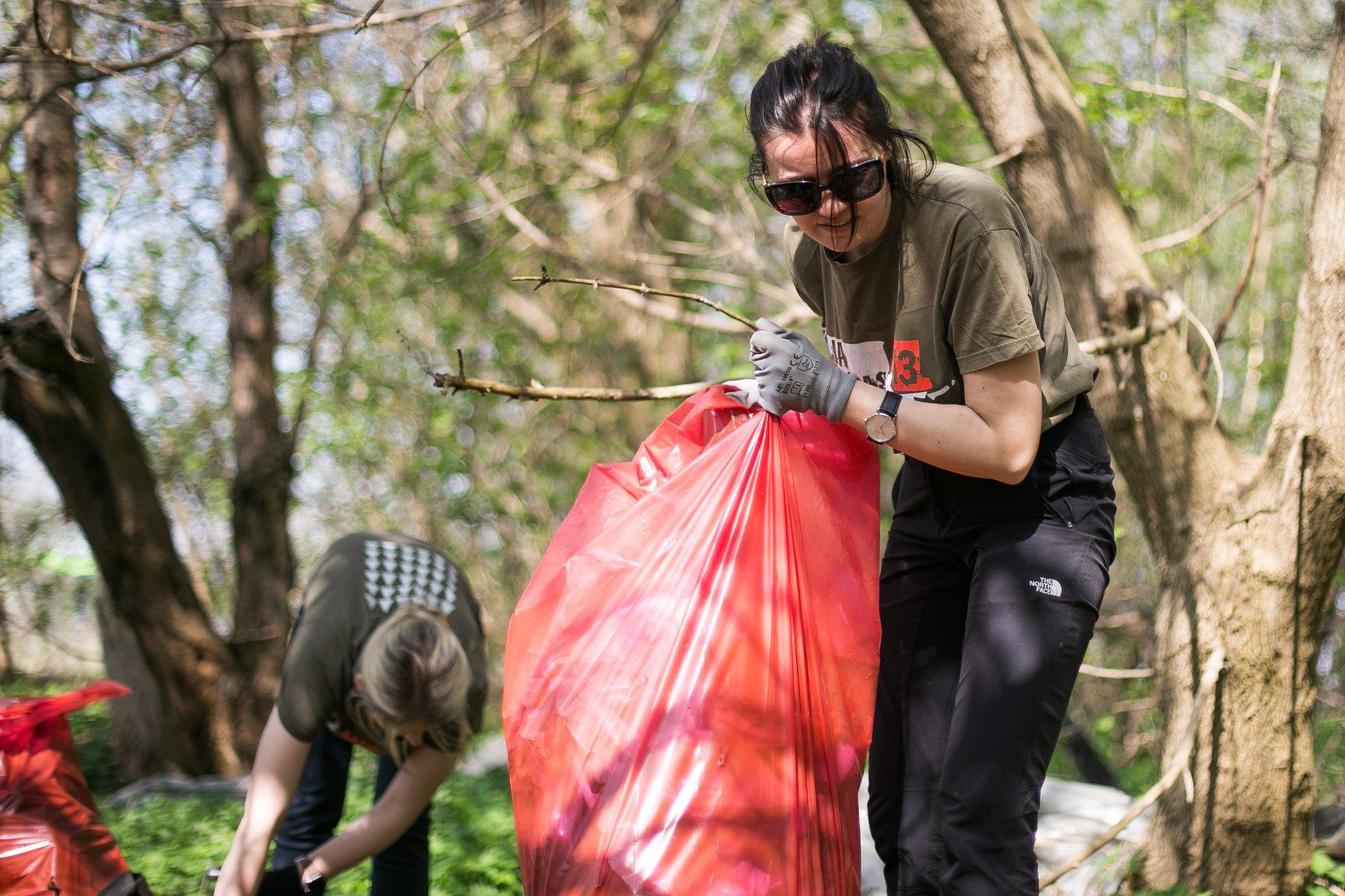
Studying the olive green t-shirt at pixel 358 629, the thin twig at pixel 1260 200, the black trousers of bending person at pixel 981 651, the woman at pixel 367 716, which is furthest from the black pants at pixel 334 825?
the thin twig at pixel 1260 200

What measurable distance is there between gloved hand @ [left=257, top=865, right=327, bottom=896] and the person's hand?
1282mm

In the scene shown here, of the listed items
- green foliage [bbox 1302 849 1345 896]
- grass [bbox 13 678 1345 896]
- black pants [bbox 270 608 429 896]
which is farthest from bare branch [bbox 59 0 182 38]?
green foliage [bbox 1302 849 1345 896]

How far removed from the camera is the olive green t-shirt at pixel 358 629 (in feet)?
7.06

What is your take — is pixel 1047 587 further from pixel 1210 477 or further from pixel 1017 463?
pixel 1210 477

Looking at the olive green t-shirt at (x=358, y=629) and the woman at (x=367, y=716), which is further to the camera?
the olive green t-shirt at (x=358, y=629)

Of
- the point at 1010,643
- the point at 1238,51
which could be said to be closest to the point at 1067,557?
the point at 1010,643

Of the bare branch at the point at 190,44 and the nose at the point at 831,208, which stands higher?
the bare branch at the point at 190,44

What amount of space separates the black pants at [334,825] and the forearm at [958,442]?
145cm

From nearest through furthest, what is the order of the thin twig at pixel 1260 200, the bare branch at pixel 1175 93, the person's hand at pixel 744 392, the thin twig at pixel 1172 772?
the person's hand at pixel 744 392 → the thin twig at pixel 1172 772 → the thin twig at pixel 1260 200 → the bare branch at pixel 1175 93

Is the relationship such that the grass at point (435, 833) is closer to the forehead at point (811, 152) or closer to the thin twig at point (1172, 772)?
the thin twig at point (1172, 772)

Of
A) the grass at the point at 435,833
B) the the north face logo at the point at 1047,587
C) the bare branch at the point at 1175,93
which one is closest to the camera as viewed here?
the the north face logo at the point at 1047,587

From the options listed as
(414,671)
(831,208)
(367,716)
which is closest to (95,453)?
(367,716)

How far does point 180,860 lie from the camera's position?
3.33 meters

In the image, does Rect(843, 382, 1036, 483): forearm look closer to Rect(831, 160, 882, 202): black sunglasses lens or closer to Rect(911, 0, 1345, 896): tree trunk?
Rect(831, 160, 882, 202): black sunglasses lens
